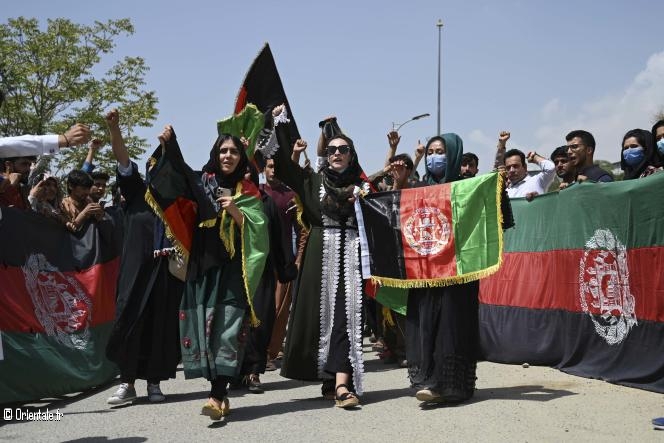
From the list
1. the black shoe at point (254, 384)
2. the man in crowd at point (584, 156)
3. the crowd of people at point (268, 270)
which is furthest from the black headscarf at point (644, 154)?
the black shoe at point (254, 384)

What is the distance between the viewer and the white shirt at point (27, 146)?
4344 mm

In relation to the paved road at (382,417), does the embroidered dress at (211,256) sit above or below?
above

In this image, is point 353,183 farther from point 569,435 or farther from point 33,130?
point 33,130

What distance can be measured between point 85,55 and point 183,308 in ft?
72.3

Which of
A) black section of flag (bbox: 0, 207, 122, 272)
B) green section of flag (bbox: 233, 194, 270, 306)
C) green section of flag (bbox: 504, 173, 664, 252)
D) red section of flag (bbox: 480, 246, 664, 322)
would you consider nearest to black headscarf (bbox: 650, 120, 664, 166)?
green section of flag (bbox: 504, 173, 664, 252)

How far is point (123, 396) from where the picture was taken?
6.45 m

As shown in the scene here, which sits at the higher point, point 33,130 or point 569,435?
point 33,130

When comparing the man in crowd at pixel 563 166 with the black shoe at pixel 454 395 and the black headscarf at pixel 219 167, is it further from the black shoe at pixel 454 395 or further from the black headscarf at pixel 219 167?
the black headscarf at pixel 219 167

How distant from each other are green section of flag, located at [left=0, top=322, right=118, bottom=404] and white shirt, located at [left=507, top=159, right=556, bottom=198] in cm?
451

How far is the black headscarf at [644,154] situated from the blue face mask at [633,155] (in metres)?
0.03

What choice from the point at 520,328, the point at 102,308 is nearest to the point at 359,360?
the point at 520,328

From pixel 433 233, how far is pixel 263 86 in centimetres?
241

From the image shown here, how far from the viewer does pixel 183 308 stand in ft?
18.9

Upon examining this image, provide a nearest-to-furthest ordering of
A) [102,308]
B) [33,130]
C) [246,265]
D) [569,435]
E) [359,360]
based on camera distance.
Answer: [569,435] → [246,265] → [359,360] → [102,308] → [33,130]
